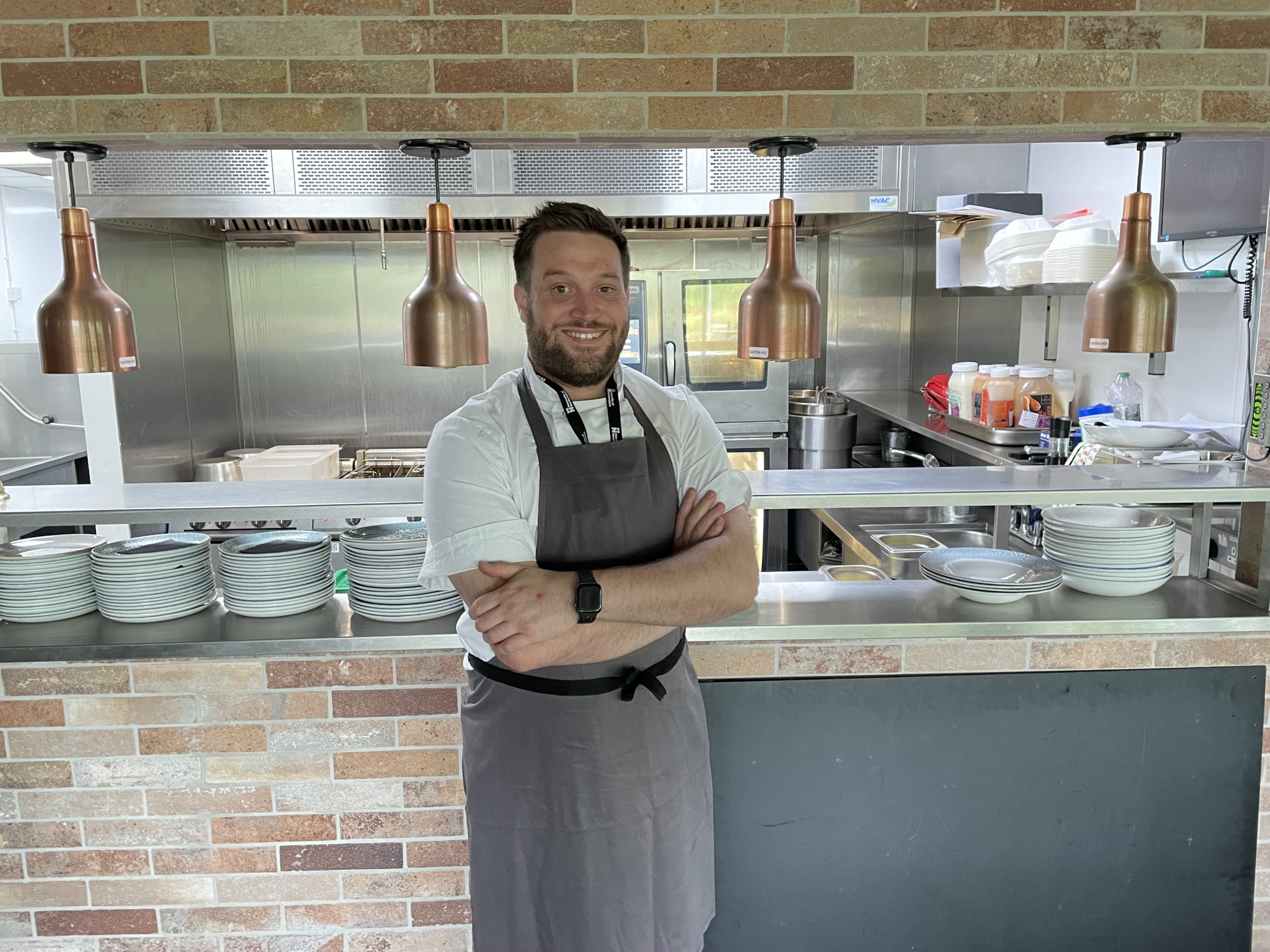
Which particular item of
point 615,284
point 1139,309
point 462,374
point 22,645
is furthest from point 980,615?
point 462,374

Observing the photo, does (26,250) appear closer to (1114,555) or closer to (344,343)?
(344,343)

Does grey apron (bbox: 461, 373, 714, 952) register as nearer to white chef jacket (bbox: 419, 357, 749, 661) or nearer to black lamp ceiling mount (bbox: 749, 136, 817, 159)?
white chef jacket (bbox: 419, 357, 749, 661)

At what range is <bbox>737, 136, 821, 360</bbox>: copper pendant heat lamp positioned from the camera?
1.81 metres

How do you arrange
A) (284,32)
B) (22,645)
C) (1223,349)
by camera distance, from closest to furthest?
(284,32), (22,645), (1223,349)

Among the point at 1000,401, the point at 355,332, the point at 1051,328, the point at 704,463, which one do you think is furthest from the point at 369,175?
the point at 1051,328

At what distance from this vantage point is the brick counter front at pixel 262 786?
206 centimetres

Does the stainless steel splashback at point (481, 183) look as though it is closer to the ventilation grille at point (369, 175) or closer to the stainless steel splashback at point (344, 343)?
the ventilation grille at point (369, 175)

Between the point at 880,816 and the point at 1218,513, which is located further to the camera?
the point at 1218,513

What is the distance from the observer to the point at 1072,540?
209 centimetres

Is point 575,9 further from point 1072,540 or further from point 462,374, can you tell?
point 462,374

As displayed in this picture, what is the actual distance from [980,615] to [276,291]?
4.22 m

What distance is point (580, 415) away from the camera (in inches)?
67.0

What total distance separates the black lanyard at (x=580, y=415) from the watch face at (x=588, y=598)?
0.30 metres

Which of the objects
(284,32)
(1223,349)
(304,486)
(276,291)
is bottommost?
(304,486)
